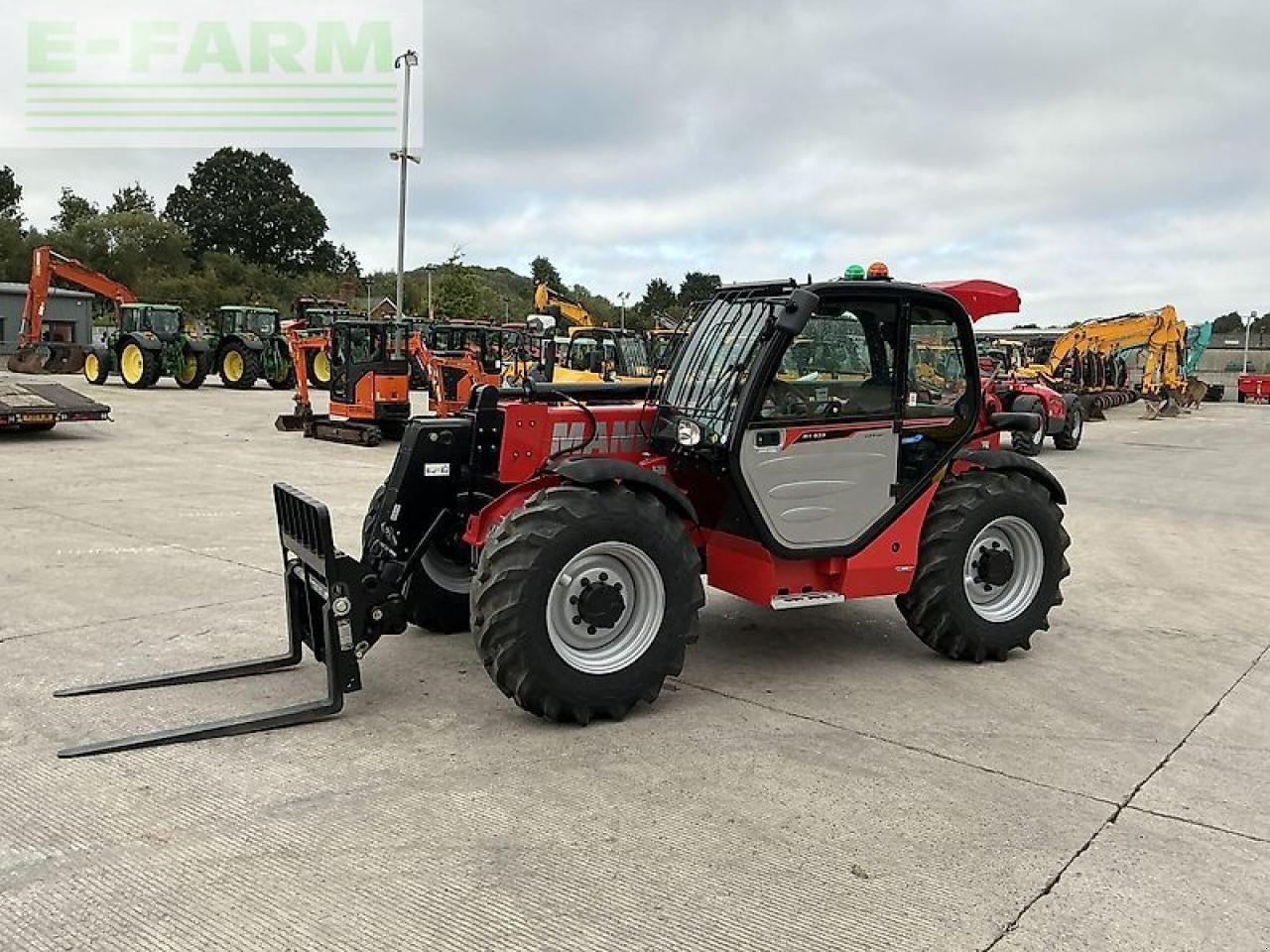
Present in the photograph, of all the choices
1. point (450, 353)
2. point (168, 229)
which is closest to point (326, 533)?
point (450, 353)

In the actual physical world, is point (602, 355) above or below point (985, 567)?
above

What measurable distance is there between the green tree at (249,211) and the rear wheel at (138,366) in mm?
61006

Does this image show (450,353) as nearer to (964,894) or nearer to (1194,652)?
(1194,652)

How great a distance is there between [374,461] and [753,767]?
11745 mm

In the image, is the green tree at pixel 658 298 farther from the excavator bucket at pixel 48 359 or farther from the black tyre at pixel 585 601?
the black tyre at pixel 585 601

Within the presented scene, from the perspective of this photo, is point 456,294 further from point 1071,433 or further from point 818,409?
point 818,409

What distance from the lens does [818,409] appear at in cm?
530

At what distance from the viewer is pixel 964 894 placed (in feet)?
11.0

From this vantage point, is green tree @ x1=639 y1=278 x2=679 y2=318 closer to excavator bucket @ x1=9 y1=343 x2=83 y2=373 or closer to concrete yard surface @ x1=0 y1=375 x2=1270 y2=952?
excavator bucket @ x1=9 y1=343 x2=83 y2=373

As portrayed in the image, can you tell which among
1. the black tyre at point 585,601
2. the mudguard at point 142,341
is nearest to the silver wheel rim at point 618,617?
the black tyre at point 585,601

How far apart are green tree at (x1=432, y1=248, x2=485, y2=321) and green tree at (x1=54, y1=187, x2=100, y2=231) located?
2719 centimetres

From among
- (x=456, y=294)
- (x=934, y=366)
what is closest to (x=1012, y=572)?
(x=934, y=366)

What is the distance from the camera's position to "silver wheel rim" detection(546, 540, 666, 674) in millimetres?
4707

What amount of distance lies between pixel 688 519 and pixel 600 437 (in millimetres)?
630
